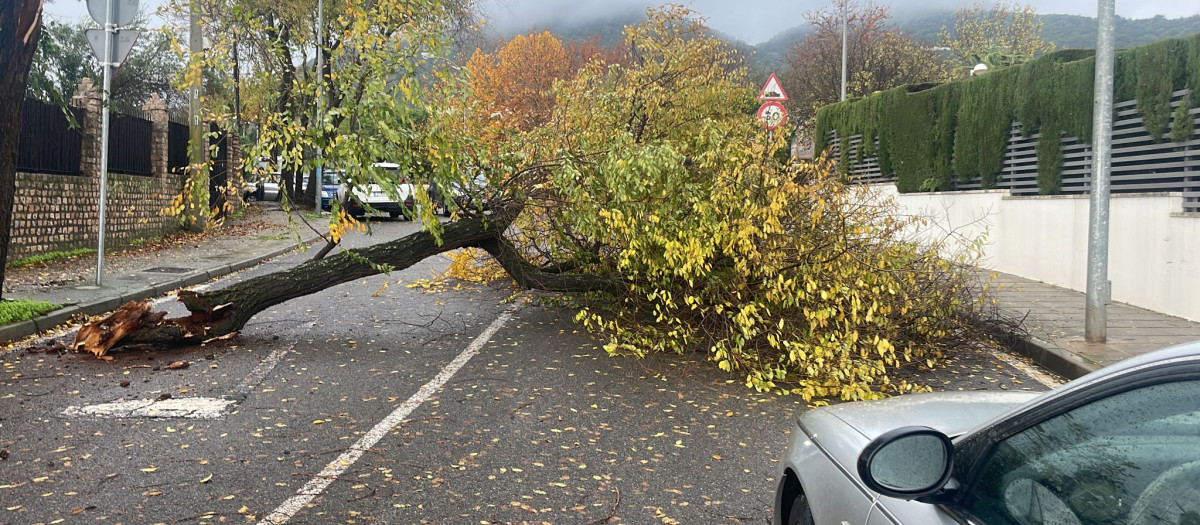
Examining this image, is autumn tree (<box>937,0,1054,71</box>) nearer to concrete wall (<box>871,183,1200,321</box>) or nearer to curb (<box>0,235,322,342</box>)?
concrete wall (<box>871,183,1200,321</box>)

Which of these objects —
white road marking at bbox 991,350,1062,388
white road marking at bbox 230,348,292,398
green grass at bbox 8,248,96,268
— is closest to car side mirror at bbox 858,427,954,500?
white road marking at bbox 230,348,292,398

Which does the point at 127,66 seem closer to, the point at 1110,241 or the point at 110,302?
the point at 110,302

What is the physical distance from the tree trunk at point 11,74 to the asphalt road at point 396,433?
210 centimetres

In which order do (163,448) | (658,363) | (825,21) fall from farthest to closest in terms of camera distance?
(825,21) < (658,363) < (163,448)

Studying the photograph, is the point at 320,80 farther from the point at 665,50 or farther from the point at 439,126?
the point at 665,50

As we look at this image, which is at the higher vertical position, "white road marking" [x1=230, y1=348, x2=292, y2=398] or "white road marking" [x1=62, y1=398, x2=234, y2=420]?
"white road marking" [x1=230, y1=348, x2=292, y2=398]

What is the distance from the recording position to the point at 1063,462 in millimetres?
1867

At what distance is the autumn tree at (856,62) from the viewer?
4306 cm

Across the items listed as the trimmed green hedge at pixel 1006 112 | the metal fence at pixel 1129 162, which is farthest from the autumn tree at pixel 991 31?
the metal fence at pixel 1129 162

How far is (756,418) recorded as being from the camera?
6066 mm

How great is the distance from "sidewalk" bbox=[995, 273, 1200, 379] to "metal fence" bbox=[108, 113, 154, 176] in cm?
1619

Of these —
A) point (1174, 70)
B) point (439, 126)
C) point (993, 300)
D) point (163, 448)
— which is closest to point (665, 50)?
point (439, 126)

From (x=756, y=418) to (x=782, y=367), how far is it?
1288mm

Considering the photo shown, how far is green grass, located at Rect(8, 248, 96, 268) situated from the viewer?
1349cm
